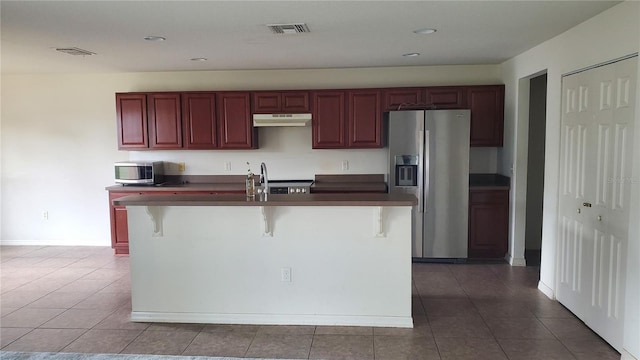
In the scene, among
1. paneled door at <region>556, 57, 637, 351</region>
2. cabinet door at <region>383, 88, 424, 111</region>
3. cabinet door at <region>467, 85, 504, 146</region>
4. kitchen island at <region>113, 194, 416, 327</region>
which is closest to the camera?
paneled door at <region>556, 57, 637, 351</region>

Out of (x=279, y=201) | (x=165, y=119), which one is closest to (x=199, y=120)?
(x=165, y=119)

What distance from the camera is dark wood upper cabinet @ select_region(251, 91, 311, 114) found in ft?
17.6

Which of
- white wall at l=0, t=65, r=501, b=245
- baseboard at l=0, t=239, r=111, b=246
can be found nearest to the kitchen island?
white wall at l=0, t=65, r=501, b=245

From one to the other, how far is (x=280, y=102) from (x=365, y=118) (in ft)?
3.52

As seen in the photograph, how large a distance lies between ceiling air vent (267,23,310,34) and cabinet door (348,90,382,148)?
73.3 inches

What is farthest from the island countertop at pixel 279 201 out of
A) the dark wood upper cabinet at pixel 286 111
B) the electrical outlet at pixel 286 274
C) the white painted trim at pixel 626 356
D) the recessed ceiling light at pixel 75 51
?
the dark wood upper cabinet at pixel 286 111

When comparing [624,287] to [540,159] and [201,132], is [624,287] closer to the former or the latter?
[540,159]

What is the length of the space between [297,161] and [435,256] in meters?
2.12

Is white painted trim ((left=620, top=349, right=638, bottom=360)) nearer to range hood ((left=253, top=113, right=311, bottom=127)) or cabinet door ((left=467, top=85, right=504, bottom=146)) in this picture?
cabinet door ((left=467, top=85, right=504, bottom=146))

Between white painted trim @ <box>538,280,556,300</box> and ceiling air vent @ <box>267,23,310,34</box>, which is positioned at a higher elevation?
ceiling air vent @ <box>267,23,310,34</box>

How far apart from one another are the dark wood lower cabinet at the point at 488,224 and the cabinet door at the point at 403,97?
1.27 meters

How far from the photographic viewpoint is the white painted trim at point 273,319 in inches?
131

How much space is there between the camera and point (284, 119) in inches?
207

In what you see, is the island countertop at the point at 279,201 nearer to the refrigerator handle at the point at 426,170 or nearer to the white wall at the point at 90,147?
the refrigerator handle at the point at 426,170
